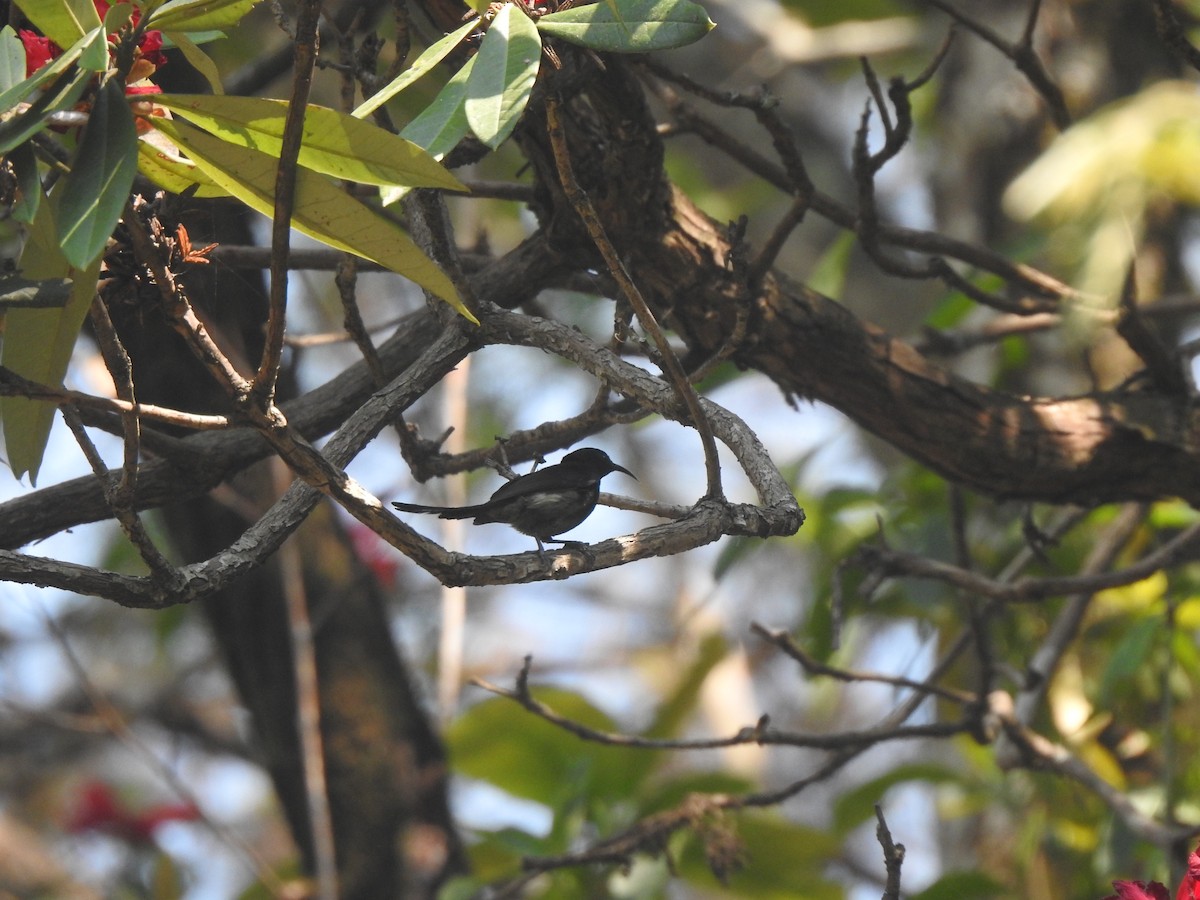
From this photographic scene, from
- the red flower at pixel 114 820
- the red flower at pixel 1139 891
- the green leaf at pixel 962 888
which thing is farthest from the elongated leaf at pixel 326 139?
the red flower at pixel 114 820

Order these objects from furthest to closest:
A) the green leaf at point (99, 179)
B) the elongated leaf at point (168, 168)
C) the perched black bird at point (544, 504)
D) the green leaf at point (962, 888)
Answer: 1. the green leaf at point (962, 888)
2. the perched black bird at point (544, 504)
3. the elongated leaf at point (168, 168)
4. the green leaf at point (99, 179)

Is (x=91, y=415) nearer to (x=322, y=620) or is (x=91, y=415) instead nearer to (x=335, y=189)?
(x=335, y=189)

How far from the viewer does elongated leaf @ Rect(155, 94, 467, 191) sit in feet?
4.09

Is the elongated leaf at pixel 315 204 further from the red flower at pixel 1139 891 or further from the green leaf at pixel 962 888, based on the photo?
the green leaf at pixel 962 888

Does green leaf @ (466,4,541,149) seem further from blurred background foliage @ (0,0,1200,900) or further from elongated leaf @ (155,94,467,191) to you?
blurred background foliage @ (0,0,1200,900)

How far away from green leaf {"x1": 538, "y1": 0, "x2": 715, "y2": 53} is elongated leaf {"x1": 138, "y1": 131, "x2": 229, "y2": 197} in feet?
1.50

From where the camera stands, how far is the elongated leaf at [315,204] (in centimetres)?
129

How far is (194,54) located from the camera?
1.45 m

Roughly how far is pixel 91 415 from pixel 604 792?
230 centimetres

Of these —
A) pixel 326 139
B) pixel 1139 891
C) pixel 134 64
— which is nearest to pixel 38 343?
pixel 134 64

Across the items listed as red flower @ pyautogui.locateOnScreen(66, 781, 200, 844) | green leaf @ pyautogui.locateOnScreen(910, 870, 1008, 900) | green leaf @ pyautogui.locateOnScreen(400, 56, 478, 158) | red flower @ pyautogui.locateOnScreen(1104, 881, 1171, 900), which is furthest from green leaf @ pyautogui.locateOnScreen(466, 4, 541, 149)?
red flower @ pyautogui.locateOnScreen(66, 781, 200, 844)

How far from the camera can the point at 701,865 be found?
3.39 metres

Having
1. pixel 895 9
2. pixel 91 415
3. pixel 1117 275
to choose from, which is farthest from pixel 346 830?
pixel 895 9

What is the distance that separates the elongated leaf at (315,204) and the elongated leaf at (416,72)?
3.9 inches
